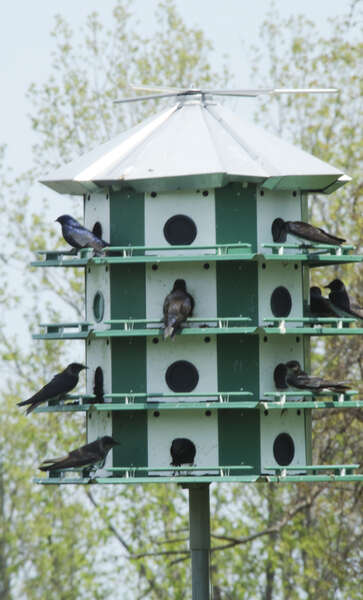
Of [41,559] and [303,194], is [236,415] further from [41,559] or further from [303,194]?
[41,559]

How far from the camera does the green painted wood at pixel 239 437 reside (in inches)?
285

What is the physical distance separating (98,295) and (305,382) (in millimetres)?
1387

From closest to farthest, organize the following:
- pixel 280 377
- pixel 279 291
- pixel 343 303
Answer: pixel 280 377, pixel 279 291, pixel 343 303

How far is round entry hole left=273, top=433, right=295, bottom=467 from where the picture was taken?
24.2ft

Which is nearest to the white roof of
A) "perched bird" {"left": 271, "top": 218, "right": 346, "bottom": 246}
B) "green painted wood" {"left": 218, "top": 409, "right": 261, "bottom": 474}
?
"perched bird" {"left": 271, "top": 218, "right": 346, "bottom": 246}

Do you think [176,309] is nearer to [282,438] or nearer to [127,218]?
[127,218]

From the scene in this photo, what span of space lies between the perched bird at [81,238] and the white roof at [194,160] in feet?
0.91

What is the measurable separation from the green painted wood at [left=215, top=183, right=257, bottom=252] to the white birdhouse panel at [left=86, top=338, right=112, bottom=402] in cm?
95

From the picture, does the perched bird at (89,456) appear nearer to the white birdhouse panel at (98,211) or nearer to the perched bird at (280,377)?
the perched bird at (280,377)

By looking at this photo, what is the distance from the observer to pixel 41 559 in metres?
17.9

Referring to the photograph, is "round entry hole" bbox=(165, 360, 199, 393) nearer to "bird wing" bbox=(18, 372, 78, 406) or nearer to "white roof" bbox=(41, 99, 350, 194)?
"bird wing" bbox=(18, 372, 78, 406)

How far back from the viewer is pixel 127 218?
7.54m

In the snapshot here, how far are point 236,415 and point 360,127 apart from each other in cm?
837

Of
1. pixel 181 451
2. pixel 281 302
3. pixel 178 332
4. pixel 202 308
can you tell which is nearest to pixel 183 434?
pixel 181 451
